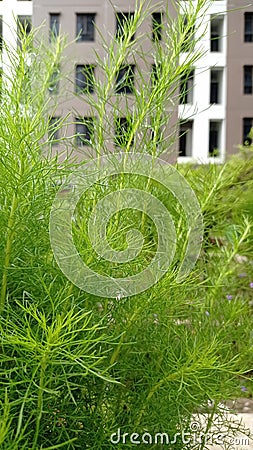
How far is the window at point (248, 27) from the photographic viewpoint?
10.2ft

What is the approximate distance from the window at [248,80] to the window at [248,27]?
0.45 feet

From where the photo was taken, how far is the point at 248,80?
3.25 meters

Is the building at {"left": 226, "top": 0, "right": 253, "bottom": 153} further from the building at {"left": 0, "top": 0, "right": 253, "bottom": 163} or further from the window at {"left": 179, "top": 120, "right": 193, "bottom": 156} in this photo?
the window at {"left": 179, "top": 120, "right": 193, "bottom": 156}

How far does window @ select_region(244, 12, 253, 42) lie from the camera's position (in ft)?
10.2

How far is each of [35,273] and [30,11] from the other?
2.54 meters

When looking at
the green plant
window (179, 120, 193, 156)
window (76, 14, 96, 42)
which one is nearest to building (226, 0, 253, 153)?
window (179, 120, 193, 156)

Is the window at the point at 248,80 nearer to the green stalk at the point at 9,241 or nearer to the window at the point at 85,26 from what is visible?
the window at the point at 85,26

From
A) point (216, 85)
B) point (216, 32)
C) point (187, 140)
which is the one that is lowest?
point (187, 140)

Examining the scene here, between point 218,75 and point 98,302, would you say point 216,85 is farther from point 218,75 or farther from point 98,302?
point 98,302

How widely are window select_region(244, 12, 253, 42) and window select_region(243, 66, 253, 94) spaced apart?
0.14 meters

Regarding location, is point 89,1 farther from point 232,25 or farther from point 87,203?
point 87,203

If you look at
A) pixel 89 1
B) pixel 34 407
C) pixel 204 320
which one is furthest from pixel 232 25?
pixel 34 407

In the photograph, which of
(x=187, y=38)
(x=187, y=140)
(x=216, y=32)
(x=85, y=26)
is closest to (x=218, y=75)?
(x=216, y=32)

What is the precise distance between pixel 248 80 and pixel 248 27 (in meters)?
0.25
